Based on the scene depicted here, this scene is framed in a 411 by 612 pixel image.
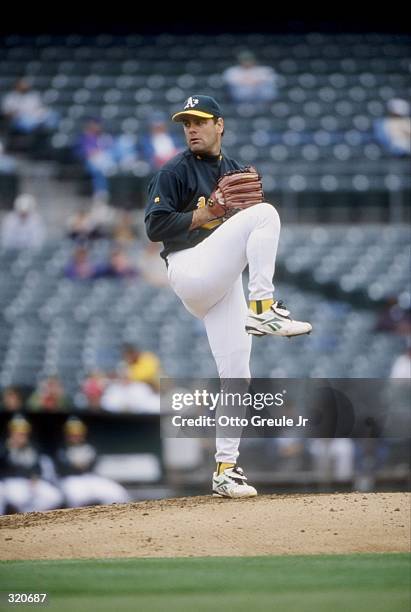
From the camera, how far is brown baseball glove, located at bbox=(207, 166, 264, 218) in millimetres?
3398

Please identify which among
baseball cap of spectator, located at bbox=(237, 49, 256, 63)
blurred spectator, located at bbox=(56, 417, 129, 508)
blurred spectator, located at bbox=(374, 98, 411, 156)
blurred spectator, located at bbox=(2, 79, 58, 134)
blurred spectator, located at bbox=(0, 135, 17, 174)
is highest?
baseball cap of spectator, located at bbox=(237, 49, 256, 63)

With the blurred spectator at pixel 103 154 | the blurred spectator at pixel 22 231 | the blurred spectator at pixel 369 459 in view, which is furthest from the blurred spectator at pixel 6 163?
the blurred spectator at pixel 369 459

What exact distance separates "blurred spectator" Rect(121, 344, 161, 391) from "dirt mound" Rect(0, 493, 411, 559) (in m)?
3.08

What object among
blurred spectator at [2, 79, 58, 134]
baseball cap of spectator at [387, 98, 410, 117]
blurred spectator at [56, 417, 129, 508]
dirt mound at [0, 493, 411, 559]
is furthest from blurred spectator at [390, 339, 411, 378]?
blurred spectator at [2, 79, 58, 134]

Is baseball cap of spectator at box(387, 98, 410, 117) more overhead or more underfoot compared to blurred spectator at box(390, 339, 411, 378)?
more overhead

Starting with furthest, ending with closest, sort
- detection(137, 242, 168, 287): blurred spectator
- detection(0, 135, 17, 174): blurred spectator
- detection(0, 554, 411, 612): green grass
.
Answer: detection(0, 135, 17, 174): blurred spectator, detection(137, 242, 168, 287): blurred spectator, detection(0, 554, 411, 612): green grass

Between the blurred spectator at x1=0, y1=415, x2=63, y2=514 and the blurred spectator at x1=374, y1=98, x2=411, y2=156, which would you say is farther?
the blurred spectator at x1=374, y1=98, x2=411, y2=156

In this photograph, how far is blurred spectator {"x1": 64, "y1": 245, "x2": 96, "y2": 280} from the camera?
816 centimetres

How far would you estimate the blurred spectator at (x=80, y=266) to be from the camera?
816cm

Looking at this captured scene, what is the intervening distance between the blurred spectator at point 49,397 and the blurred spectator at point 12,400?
76mm

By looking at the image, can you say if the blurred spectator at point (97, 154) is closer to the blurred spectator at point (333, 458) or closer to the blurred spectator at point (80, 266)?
the blurred spectator at point (80, 266)

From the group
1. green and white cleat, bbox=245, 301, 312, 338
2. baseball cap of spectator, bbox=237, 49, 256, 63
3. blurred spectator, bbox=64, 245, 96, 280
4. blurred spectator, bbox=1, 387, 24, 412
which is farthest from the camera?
baseball cap of spectator, bbox=237, 49, 256, 63

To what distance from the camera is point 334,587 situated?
2.70 m

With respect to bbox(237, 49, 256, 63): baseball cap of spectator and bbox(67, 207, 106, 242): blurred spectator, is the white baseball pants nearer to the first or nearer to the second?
bbox(67, 207, 106, 242): blurred spectator
